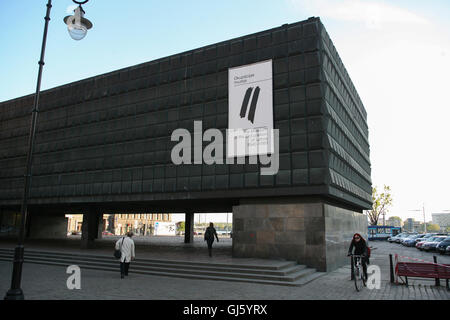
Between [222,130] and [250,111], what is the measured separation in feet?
7.20

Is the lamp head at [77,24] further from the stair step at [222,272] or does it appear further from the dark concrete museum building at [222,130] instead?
the dark concrete museum building at [222,130]

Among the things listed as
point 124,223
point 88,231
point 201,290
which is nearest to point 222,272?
point 201,290

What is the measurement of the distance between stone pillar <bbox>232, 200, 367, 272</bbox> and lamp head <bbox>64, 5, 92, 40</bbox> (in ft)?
44.4

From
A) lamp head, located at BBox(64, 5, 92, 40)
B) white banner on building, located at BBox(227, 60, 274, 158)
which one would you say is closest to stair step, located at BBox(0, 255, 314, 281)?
white banner on building, located at BBox(227, 60, 274, 158)

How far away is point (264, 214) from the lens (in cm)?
2028

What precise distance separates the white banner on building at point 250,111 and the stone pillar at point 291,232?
11.2 ft

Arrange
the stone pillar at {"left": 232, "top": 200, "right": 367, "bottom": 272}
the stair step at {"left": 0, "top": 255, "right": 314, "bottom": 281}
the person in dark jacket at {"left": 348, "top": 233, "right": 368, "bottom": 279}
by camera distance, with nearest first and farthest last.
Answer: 1. the person in dark jacket at {"left": 348, "top": 233, "right": 368, "bottom": 279}
2. the stair step at {"left": 0, "top": 255, "right": 314, "bottom": 281}
3. the stone pillar at {"left": 232, "top": 200, "right": 367, "bottom": 272}

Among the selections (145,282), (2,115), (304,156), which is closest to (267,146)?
(304,156)

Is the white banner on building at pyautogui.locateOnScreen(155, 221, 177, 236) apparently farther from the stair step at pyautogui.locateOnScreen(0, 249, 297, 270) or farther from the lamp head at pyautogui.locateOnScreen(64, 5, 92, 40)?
the lamp head at pyautogui.locateOnScreen(64, 5, 92, 40)

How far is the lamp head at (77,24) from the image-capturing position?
10328 mm

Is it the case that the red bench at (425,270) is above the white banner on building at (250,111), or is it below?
below

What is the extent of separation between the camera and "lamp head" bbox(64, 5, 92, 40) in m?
10.3

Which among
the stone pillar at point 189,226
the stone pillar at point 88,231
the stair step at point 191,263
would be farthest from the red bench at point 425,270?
the stone pillar at point 189,226
